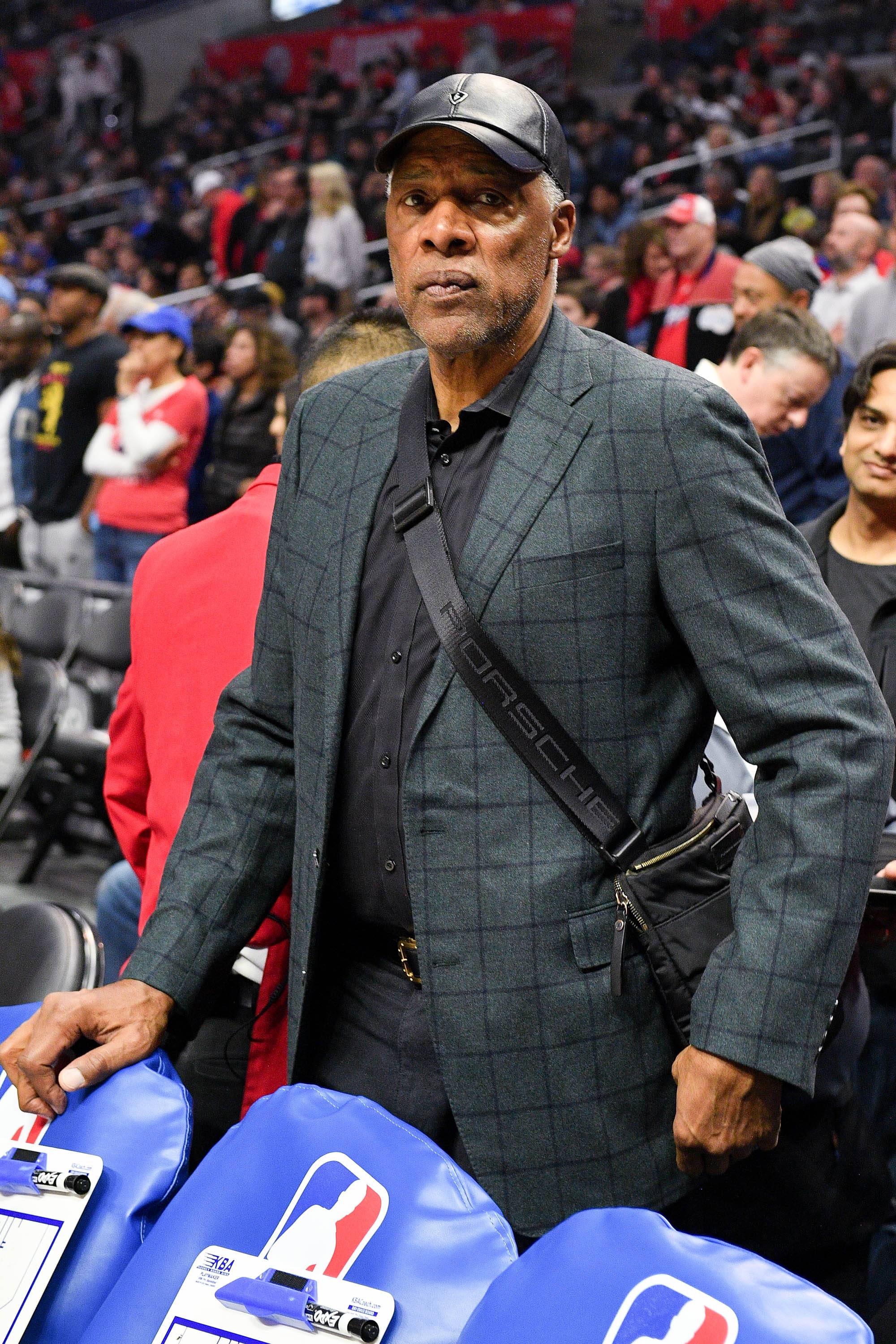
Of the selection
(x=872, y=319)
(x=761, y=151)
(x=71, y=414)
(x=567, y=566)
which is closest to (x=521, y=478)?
(x=567, y=566)

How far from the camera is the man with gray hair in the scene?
11.3 feet

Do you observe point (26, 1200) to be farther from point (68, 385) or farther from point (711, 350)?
point (68, 385)

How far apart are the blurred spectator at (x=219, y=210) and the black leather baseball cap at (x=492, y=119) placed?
37.0 feet

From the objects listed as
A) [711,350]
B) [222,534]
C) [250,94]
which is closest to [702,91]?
[250,94]

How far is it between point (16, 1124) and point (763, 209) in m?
8.29

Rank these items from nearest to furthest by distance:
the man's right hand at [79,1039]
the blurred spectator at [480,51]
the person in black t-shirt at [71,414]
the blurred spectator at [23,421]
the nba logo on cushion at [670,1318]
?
the nba logo on cushion at [670,1318]
the man's right hand at [79,1039]
the person in black t-shirt at [71,414]
the blurred spectator at [23,421]
the blurred spectator at [480,51]

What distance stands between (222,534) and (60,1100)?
2.94ft

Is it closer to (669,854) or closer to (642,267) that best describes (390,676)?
(669,854)

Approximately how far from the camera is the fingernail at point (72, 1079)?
1.48 m

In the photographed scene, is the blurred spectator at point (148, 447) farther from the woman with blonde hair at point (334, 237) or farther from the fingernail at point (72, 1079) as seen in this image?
the fingernail at point (72, 1079)

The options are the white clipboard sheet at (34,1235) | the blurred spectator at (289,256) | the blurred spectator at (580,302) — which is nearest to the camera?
the white clipboard sheet at (34,1235)

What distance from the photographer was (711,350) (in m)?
4.86

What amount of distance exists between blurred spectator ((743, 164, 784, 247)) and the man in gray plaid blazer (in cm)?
725

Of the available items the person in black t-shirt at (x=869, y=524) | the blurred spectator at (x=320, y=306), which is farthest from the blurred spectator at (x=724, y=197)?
the person in black t-shirt at (x=869, y=524)
